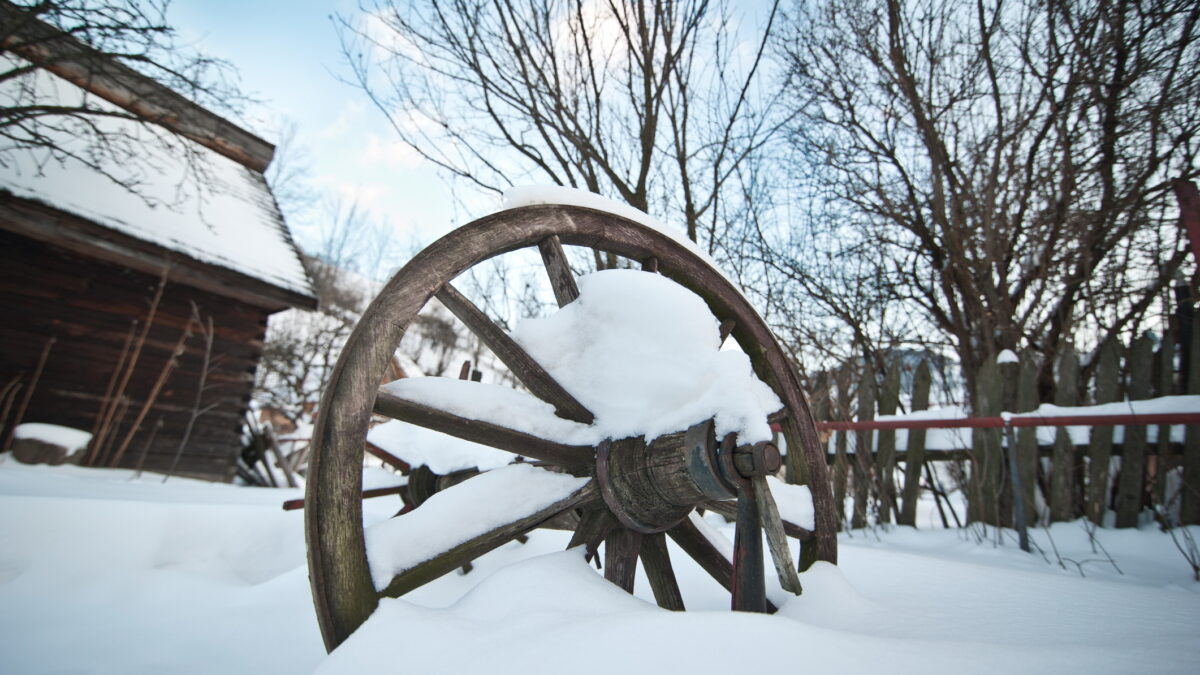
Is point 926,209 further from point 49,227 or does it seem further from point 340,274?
point 340,274

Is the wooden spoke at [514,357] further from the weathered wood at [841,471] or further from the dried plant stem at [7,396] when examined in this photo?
the dried plant stem at [7,396]

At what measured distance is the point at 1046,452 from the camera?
318cm

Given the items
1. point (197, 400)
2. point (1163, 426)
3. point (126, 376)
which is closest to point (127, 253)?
point (126, 376)

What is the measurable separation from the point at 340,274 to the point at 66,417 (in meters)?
19.6

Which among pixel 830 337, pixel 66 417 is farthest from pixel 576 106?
pixel 66 417

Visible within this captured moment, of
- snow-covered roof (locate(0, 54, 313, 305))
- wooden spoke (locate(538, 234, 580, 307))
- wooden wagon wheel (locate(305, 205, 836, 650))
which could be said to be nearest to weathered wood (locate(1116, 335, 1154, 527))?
wooden wagon wheel (locate(305, 205, 836, 650))

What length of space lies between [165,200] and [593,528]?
7.17 metres

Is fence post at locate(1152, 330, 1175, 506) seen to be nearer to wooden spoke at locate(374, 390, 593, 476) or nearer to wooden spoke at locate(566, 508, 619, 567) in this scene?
wooden spoke at locate(566, 508, 619, 567)

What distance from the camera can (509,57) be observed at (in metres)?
4.91

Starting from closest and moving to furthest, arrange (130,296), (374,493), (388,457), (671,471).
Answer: (671,471) → (374,493) → (388,457) → (130,296)

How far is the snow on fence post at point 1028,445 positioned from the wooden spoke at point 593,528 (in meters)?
2.80

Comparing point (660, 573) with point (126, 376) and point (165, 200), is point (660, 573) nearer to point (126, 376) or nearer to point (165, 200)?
point (126, 376)

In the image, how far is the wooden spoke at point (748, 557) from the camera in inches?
43.3

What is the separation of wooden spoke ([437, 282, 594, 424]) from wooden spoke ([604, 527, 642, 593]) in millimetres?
313
